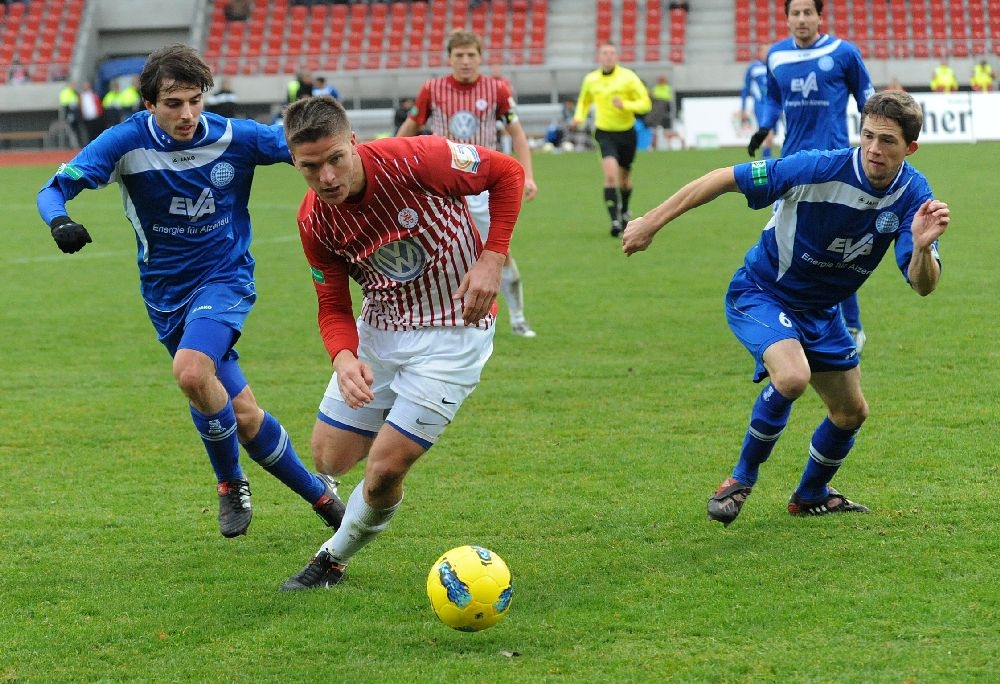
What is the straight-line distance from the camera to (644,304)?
35.4 ft

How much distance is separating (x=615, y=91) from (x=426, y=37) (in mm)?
24705

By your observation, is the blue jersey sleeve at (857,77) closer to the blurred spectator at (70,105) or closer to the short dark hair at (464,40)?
the short dark hair at (464,40)

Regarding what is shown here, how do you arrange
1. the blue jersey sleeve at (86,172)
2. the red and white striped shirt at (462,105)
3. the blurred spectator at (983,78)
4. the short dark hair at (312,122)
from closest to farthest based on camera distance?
the short dark hair at (312,122)
the blue jersey sleeve at (86,172)
the red and white striped shirt at (462,105)
the blurred spectator at (983,78)

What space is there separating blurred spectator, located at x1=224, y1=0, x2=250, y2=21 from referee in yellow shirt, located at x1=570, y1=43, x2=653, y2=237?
89.0 feet

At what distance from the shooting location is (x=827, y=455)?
525 cm

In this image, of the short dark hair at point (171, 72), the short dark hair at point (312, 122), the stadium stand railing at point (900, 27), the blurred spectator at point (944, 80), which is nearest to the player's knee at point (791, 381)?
the short dark hair at point (312, 122)

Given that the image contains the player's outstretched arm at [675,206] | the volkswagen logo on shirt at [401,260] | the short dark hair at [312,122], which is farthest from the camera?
the player's outstretched arm at [675,206]

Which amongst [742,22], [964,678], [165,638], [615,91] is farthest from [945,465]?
[742,22]

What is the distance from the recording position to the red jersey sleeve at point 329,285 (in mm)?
4418

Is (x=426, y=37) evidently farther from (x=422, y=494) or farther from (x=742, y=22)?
(x=422, y=494)

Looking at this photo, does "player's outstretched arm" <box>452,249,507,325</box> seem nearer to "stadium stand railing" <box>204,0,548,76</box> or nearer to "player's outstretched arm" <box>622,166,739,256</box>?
"player's outstretched arm" <box>622,166,739,256</box>

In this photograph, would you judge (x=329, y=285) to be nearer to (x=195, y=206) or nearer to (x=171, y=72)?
(x=195, y=206)

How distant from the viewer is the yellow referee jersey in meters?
15.6

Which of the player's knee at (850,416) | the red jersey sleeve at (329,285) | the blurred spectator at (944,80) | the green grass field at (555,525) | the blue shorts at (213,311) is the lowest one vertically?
the blurred spectator at (944,80)
